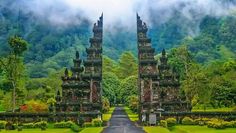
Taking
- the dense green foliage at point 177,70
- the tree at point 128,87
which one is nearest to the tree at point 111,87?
the dense green foliage at point 177,70

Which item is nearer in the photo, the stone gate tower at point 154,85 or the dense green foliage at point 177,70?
the stone gate tower at point 154,85

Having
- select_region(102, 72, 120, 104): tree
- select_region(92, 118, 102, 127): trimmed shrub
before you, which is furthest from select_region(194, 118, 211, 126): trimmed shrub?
select_region(102, 72, 120, 104): tree

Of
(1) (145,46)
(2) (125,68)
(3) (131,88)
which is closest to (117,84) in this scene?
(3) (131,88)

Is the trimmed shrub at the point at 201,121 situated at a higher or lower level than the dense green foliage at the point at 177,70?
lower

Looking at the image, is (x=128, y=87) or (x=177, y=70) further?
(x=128, y=87)

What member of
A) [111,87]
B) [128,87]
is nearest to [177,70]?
[128,87]

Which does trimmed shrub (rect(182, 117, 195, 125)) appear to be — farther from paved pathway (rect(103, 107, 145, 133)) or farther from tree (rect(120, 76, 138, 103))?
tree (rect(120, 76, 138, 103))

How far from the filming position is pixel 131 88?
12725cm

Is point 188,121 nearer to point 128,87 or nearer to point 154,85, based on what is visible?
point 154,85

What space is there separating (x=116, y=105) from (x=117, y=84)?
27.1ft

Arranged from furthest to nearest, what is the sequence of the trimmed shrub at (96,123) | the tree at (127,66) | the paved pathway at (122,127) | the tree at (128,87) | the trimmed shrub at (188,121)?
the tree at (127,66), the tree at (128,87), the trimmed shrub at (188,121), the trimmed shrub at (96,123), the paved pathway at (122,127)

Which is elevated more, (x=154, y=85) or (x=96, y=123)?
(x=154, y=85)

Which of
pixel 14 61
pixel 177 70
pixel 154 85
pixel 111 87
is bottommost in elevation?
pixel 154 85

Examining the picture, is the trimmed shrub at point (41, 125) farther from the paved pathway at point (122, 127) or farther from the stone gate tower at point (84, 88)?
the stone gate tower at point (84, 88)
